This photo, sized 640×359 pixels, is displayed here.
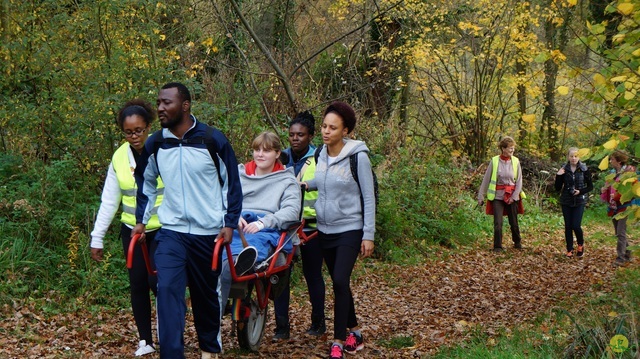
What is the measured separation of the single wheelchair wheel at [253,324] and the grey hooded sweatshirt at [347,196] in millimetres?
796

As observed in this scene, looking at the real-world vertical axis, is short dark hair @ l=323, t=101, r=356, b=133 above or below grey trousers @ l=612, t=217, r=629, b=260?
above

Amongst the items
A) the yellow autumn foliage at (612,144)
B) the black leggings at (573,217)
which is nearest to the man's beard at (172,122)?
the yellow autumn foliage at (612,144)

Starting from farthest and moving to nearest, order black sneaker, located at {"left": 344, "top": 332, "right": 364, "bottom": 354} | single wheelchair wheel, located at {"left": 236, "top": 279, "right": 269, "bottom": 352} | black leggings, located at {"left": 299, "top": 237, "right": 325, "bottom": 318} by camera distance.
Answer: black leggings, located at {"left": 299, "top": 237, "right": 325, "bottom": 318} < black sneaker, located at {"left": 344, "top": 332, "right": 364, "bottom": 354} < single wheelchair wheel, located at {"left": 236, "top": 279, "right": 269, "bottom": 352}

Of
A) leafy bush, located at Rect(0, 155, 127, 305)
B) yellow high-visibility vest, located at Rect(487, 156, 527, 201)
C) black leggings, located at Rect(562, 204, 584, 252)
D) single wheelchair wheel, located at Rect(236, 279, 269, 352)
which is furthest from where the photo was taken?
yellow high-visibility vest, located at Rect(487, 156, 527, 201)

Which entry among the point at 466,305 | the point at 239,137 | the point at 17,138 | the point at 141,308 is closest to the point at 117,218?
the point at 17,138

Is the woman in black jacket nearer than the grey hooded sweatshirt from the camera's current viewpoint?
No

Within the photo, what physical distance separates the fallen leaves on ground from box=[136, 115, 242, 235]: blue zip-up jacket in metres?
1.74

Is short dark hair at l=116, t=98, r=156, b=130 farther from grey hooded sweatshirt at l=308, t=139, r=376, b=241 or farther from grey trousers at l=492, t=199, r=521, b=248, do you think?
grey trousers at l=492, t=199, r=521, b=248

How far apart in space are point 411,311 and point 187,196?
193 inches

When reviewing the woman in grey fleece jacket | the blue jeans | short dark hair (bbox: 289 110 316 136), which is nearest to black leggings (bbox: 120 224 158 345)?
the blue jeans

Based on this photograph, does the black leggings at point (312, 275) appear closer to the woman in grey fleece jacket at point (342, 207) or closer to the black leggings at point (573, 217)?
the woman in grey fleece jacket at point (342, 207)

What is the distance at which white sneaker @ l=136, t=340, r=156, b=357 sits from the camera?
6.88 m

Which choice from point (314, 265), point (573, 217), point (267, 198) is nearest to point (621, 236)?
point (573, 217)

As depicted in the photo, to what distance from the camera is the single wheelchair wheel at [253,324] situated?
6.95 meters
